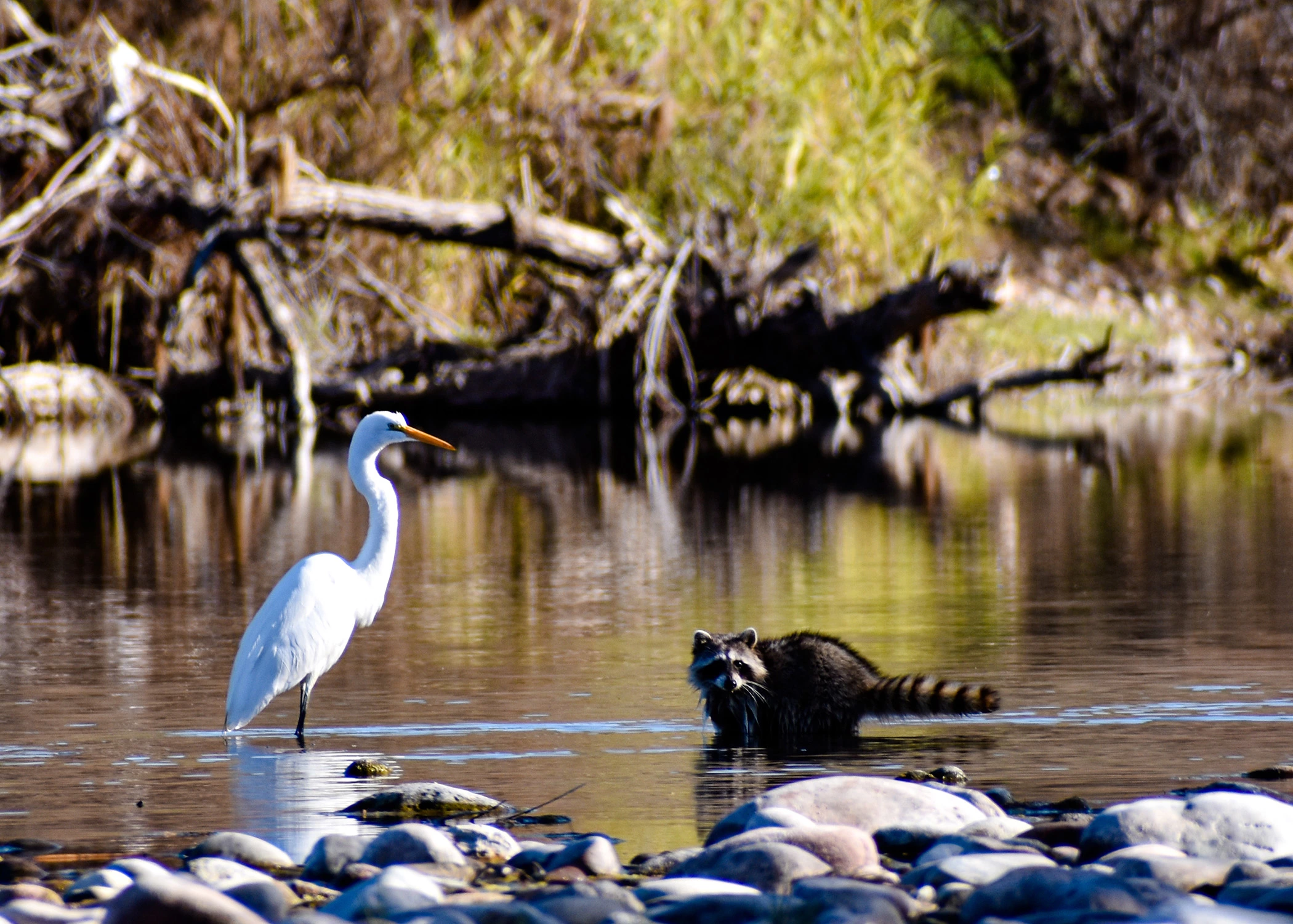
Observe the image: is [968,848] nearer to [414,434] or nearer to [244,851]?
[244,851]

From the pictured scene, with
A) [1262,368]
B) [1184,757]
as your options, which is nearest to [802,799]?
[1184,757]

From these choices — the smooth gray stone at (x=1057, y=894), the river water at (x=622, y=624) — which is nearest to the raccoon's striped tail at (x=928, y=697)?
the river water at (x=622, y=624)

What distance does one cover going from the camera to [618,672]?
7.68 meters

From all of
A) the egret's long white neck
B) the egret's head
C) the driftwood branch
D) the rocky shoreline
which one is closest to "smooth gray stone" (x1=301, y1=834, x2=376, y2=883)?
the rocky shoreline

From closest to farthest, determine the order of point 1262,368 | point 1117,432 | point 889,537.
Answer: point 889,537 < point 1117,432 < point 1262,368

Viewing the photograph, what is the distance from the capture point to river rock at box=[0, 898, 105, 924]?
12.9 feet

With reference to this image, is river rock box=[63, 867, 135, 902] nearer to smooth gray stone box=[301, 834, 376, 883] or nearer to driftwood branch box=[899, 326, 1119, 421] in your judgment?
smooth gray stone box=[301, 834, 376, 883]

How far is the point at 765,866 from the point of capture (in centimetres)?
435

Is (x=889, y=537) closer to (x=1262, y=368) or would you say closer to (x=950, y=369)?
(x=950, y=369)

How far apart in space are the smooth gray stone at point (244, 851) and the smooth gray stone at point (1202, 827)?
2.05m

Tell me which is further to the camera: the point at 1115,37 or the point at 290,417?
the point at 1115,37

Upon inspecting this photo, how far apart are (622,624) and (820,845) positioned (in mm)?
4586

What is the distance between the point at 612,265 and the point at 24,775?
62.7ft

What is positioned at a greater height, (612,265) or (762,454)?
(612,265)
